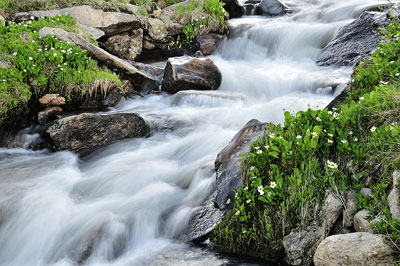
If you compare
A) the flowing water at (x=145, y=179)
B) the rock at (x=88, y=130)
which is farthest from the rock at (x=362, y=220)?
the rock at (x=88, y=130)

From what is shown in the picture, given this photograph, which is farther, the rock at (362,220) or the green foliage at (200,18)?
the green foliage at (200,18)

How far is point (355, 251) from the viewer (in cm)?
263

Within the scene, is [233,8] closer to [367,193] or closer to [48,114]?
[48,114]

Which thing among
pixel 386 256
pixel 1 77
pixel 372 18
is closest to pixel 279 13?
pixel 372 18

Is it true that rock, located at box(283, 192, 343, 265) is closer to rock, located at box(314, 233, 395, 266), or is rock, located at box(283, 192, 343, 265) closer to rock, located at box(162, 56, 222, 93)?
rock, located at box(314, 233, 395, 266)

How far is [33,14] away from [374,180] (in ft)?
30.9

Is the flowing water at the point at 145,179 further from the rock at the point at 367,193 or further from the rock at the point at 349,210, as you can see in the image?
the rock at the point at 367,193

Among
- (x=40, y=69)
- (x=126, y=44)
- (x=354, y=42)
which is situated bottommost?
(x=40, y=69)

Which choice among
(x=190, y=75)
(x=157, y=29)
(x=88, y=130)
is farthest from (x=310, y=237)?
(x=157, y=29)

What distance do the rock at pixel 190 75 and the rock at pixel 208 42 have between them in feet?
8.82

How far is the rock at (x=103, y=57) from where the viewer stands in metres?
8.08

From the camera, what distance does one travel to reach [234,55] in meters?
11.4

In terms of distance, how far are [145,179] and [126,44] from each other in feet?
20.9

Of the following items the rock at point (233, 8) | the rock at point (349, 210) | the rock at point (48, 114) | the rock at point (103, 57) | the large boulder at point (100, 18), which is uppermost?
the rock at point (233, 8)
